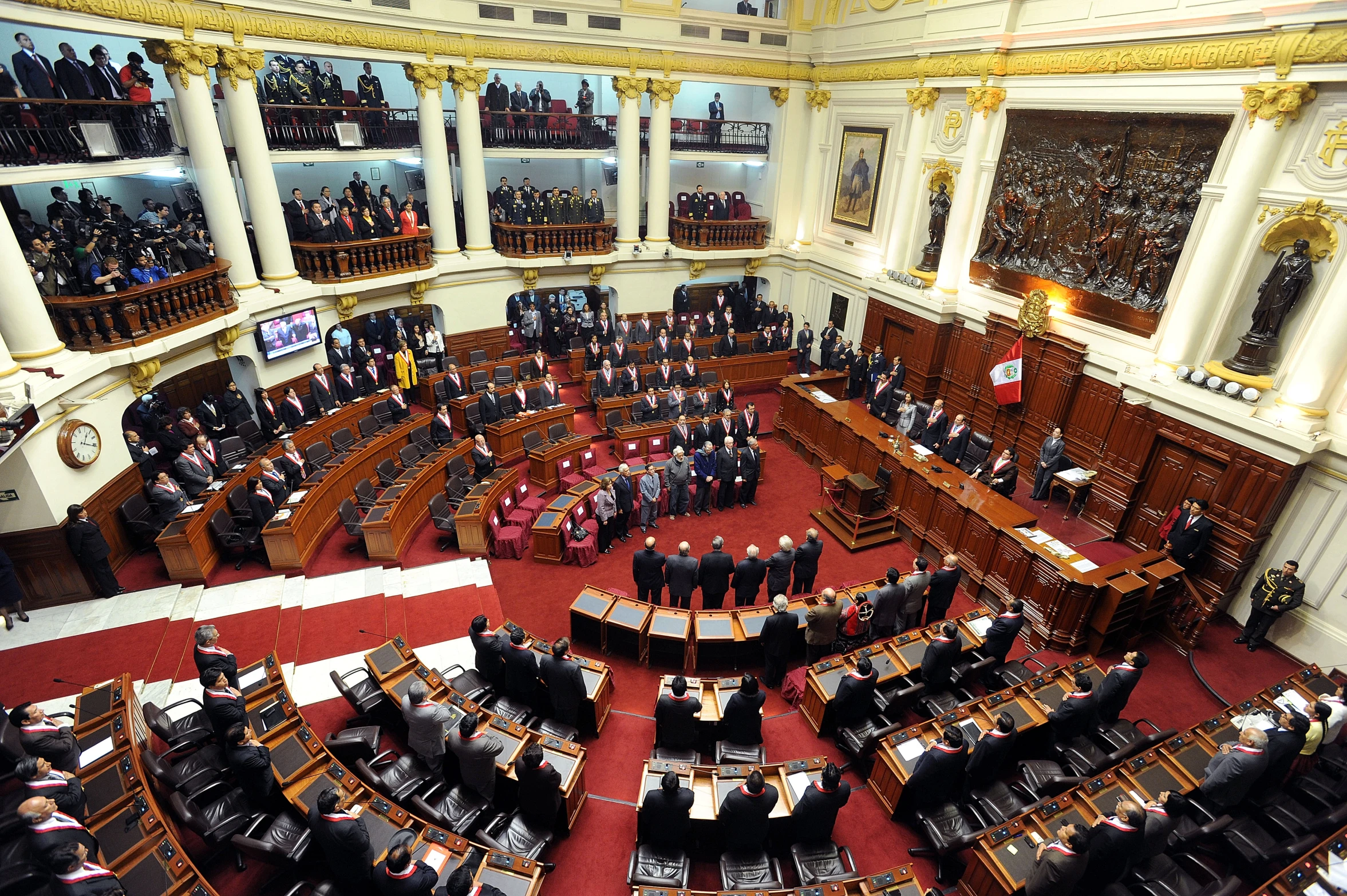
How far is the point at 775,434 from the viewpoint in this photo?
17547 mm

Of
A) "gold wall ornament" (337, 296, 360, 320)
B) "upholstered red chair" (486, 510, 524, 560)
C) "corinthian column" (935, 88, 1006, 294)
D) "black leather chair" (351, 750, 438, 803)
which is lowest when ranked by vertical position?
"upholstered red chair" (486, 510, 524, 560)

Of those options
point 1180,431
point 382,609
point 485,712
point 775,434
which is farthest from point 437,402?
point 1180,431

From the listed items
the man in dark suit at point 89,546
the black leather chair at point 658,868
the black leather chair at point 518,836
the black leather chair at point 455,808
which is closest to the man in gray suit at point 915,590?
the black leather chair at point 658,868

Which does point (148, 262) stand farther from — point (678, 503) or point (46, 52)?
point (678, 503)

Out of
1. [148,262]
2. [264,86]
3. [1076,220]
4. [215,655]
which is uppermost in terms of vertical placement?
[264,86]

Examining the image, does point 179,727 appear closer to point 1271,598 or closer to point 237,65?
point 237,65

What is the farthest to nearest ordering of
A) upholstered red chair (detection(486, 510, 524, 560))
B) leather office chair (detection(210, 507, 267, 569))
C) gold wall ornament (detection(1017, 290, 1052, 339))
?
gold wall ornament (detection(1017, 290, 1052, 339)) < upholstered red chair (detection(486, 510, 524, 560)) < leather office chair (detection(210, 507, 267, 569))

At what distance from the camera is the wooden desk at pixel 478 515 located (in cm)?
1185

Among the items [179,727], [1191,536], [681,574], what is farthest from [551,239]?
[1191,536]

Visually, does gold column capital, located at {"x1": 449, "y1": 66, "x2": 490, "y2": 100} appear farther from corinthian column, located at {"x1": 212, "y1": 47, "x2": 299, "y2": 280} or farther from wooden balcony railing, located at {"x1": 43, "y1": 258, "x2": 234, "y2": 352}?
wooden balcony railing, located at {"x1": 43, "y1": 258, "x2": 234, "y2": 352}

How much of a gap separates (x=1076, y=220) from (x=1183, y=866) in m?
11.7

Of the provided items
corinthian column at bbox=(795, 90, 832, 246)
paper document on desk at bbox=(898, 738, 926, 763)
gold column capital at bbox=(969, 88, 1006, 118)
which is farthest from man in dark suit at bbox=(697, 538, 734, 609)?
corinthian column at bbox=(795, 90, 832, 246)

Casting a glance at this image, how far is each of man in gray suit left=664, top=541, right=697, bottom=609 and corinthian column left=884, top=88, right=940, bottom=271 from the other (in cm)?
1220

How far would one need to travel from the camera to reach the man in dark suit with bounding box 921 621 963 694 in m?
8.15
